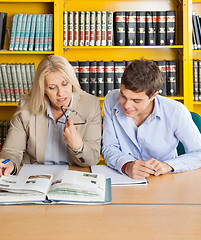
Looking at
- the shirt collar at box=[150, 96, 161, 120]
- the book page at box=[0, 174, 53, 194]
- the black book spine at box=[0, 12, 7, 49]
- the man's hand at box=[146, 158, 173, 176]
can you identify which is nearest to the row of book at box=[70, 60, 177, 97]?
the black book spine at box=[0, 12, 7, 49]

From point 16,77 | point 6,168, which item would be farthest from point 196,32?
point 6,168

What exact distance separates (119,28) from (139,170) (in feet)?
5.92

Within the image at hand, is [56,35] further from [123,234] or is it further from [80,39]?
[123,234]

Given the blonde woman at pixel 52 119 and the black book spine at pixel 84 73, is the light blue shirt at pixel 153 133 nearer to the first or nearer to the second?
the blonde woman at pixel 52 119

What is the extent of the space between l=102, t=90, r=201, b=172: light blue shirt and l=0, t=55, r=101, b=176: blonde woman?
0.08 m

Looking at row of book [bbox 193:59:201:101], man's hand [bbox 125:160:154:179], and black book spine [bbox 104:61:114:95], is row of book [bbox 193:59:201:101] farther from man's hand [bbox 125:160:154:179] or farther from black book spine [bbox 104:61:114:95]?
man's hand [bbox 125:160:154:179]

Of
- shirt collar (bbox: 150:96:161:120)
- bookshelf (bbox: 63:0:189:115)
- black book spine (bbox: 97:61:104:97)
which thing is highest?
bookshelf (bbox: 63:0:189:115)

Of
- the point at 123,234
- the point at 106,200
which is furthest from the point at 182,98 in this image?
the point at 123,234

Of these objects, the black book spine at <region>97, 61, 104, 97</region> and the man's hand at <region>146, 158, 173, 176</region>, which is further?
the black book spine at <region>97, 61, 104, 97</region>

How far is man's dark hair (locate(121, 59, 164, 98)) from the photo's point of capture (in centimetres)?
158

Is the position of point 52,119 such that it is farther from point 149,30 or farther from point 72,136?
point 149,30

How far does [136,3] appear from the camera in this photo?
3.24 meters

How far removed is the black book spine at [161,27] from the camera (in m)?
3.02

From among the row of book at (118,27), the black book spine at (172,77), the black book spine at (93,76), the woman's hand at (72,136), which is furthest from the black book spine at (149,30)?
the woman's hand at (72,136)
